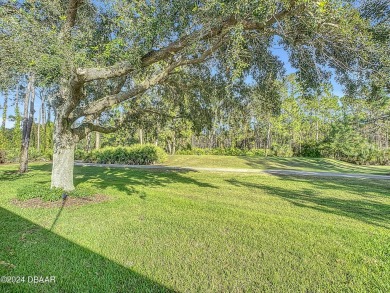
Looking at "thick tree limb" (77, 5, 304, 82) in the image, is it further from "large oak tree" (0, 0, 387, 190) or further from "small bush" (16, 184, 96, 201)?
"small bush" (16, 184, 96, 201)

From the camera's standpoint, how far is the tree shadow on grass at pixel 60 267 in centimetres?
257

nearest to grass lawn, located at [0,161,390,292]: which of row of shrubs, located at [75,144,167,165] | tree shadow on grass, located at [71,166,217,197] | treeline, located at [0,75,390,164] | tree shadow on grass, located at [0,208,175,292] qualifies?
tree shadow on grass, located at [0,208,175,292]

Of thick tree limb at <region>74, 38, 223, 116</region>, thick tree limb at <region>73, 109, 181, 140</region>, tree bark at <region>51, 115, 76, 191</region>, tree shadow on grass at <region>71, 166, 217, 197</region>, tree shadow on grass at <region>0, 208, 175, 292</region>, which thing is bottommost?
tree shadow on grass at <region>71, 166, 217, 197</region>

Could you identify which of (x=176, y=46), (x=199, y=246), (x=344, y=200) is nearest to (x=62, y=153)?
(x=176, y=46)

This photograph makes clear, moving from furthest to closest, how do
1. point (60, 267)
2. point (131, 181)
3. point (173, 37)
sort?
1. point (131, 181)
2. point (173, 37)
3. point (60, 267)

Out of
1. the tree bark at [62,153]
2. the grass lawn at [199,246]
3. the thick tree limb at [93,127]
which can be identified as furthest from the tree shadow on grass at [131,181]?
the grass lawn at [199,246]

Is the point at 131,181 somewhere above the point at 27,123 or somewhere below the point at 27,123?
below

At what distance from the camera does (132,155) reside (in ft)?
59.4

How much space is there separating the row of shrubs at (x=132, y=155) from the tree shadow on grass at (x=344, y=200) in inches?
406

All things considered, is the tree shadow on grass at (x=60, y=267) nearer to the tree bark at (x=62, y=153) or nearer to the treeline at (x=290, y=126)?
the tree bark at (x=62, y=153)

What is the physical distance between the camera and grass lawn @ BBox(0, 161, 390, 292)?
8.85 feet

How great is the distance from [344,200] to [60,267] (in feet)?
23.6

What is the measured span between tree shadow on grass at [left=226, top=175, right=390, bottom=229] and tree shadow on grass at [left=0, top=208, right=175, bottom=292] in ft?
16.0

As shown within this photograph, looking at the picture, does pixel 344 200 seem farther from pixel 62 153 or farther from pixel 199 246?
pixel 62 153
